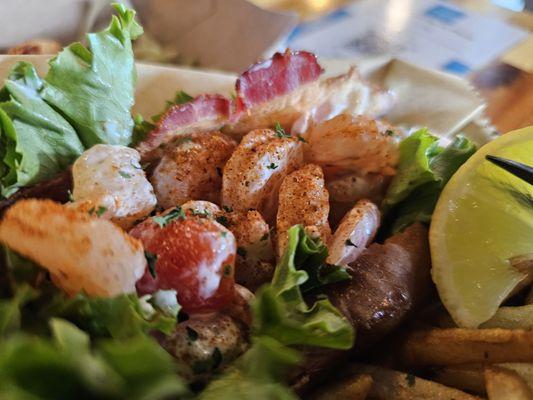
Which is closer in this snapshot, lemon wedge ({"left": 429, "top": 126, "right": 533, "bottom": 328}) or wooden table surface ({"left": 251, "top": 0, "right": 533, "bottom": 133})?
lemon wedge ({"left": 429, "top": 126, "right": 533, "bottom": 328})

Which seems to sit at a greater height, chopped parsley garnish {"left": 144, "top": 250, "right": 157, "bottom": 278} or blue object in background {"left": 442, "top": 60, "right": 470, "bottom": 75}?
chopped parsley garnish {"left": 144, "top": 250, "right": 157, "bottom": 278}

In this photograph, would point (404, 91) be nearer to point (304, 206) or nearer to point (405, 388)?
point (304, 206)

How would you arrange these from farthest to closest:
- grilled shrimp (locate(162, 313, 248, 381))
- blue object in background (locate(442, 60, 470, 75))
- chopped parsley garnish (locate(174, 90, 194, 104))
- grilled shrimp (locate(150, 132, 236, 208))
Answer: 1. blue object in background (locate(442, 60, 470, 75))
2. chopped parsley garnish (locate(174, 90, 194, 104))
3. grilled shrimp (locate(150, 132, 236, 208))
4. grilled shrimp (locate(162, 313, 248, 381))

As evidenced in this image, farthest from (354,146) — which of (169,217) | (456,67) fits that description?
(456,67)

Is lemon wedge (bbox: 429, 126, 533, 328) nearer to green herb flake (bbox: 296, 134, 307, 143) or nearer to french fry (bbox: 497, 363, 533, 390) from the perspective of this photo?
french fry (bbox: 497, 363, 533, 390)

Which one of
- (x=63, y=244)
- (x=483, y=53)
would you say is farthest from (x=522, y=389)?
(x=483, y=53)

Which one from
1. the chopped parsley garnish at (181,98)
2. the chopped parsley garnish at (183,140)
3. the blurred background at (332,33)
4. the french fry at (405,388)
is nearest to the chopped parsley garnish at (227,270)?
the french fry at (405,388)

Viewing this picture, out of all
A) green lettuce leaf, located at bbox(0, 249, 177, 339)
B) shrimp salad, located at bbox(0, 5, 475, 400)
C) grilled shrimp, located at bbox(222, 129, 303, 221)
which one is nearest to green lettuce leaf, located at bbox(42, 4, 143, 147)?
shrimp salad, located at bbox(0, 5, 475, 400)
